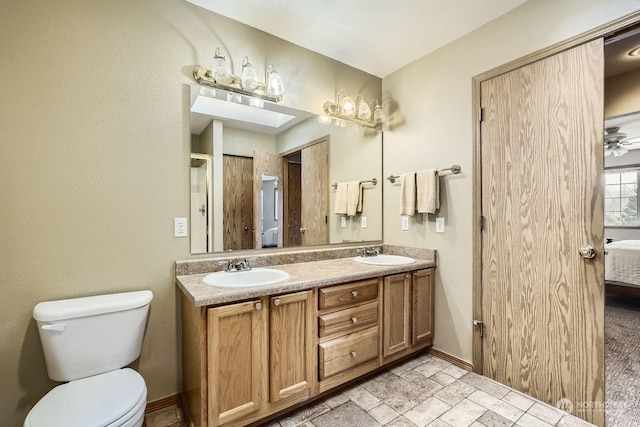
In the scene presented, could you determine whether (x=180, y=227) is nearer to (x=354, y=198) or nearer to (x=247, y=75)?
(x=247, y=75)

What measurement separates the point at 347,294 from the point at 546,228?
130 centimetres

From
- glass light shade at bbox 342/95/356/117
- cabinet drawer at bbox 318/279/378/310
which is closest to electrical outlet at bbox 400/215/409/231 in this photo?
cabinet drawer at bbox 318/279/378/310

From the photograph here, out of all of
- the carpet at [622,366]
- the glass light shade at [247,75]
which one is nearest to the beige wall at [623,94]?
the carpet at [622,366]

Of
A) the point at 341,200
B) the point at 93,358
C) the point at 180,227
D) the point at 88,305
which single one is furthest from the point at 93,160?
the point at 341,200

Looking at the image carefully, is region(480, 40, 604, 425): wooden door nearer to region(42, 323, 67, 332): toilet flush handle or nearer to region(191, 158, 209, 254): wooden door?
region(191, 158, 209, 254): wooden door

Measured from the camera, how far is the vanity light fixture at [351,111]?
2.42 meters

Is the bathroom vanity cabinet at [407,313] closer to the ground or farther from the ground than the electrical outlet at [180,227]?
closer to the ground

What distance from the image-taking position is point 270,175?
213cm

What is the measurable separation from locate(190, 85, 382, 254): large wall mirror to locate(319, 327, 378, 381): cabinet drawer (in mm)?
817

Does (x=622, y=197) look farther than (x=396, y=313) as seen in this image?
Yes

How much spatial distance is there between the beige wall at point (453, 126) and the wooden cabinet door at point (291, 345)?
125cm

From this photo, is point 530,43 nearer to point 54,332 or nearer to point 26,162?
point 26,162

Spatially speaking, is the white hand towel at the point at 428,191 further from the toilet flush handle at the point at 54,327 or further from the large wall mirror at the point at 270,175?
the toilet flush handle at the point at 54,327

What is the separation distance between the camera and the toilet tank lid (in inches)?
50.3
